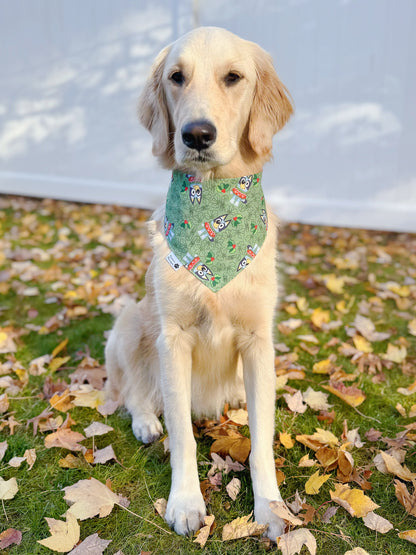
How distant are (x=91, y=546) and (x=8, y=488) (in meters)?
0.51

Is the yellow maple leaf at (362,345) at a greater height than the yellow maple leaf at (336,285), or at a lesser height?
greater

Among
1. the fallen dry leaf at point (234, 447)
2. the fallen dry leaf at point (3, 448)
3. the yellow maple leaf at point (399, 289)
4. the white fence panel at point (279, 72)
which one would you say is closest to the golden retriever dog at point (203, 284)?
the fallen dry leaf at point (234, 447)

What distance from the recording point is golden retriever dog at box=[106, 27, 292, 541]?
75.6 inches

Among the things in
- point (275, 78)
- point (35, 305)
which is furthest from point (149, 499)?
point (35, 305)

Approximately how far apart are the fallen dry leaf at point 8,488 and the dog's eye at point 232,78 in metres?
1.87

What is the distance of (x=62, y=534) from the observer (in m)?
Answer: 1.86

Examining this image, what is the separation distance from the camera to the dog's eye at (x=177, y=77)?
199cm

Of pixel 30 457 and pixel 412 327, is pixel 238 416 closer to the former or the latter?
pixel 30 457

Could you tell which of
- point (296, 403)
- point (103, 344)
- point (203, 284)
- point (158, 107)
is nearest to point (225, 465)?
point (296, 403)

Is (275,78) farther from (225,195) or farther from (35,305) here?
(35,305)

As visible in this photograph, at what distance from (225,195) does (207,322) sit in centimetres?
53

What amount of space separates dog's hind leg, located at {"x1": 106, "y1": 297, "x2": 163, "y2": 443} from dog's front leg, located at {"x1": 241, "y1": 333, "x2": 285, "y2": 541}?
0.56 m

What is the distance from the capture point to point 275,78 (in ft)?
7.06

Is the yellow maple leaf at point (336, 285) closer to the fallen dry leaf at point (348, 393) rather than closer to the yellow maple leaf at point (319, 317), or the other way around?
the yellow maple leaf at point (319, 317)
